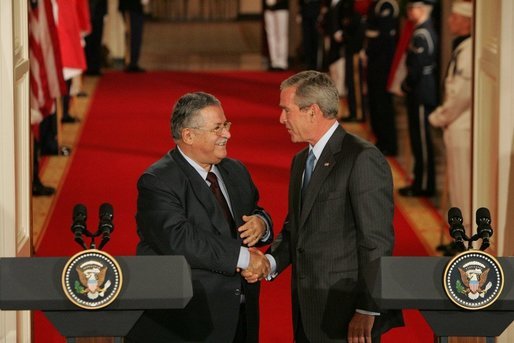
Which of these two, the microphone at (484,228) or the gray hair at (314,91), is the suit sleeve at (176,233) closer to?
the gray hair at (314,91)

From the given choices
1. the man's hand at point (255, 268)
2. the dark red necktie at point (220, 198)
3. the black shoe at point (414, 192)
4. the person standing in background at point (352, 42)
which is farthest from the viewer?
the person standing in background at point (352, 42)

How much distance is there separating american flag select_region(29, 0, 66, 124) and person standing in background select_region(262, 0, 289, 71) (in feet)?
27.6

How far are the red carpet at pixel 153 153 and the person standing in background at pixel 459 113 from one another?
0.56m

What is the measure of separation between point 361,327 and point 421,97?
235 inches

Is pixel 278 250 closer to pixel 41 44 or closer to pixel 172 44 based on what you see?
pixel 41 44

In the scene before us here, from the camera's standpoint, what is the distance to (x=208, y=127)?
5.15 m

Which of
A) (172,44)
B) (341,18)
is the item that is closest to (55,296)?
(341,18)

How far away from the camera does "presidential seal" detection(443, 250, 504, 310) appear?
439 centimetres

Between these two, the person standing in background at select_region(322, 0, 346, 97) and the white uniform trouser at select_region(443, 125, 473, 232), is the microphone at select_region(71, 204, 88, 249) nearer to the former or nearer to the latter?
the white uniform trouser at select_region(443, 125, 473, 232)

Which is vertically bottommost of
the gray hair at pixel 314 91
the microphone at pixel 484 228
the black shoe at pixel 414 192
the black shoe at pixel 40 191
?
the black shoe at pixel 414 192

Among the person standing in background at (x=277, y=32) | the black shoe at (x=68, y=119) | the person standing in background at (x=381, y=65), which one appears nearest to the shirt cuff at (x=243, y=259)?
the person standing in background at (x=381, y=65)

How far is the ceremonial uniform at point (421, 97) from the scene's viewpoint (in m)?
10.6

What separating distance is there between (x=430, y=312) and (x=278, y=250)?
3.70 ft

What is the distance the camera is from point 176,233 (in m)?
5.03
